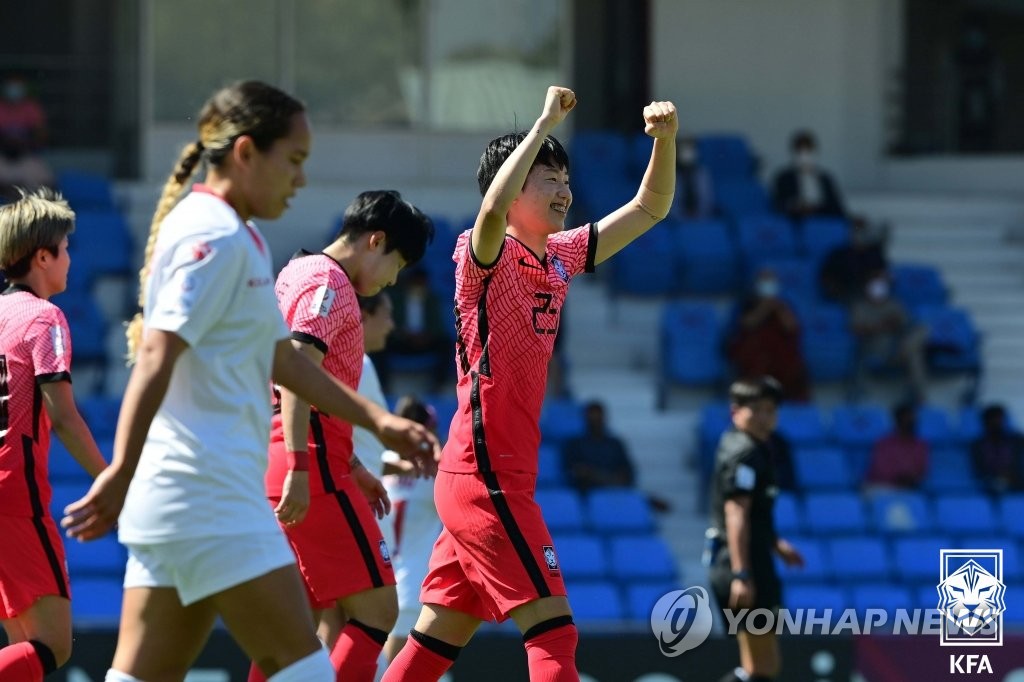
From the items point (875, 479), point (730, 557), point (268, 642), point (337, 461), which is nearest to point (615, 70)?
point (875, 479)

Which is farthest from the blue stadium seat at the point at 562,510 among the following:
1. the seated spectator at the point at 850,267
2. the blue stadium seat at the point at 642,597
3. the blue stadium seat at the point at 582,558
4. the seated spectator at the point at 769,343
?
the seated spectator at the point at 850,267

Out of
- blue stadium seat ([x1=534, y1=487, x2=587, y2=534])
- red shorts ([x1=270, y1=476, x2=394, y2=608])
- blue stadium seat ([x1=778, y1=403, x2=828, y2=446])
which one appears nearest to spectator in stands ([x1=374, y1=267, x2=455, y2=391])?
blue stadium seat ([x1=534, y1=487, x2=587, y2=534])

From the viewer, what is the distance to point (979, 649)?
7.96m

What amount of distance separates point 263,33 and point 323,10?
1.93 ft

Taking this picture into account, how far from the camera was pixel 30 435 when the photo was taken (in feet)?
16.7

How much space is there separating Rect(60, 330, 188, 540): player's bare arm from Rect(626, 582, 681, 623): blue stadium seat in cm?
730

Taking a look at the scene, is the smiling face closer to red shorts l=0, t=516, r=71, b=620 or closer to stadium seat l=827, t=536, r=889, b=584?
red shorts l=0, t=516, r=71, b=620

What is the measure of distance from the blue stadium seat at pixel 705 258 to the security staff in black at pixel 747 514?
6225 mm

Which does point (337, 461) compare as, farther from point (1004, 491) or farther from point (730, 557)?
point (1004, 491)

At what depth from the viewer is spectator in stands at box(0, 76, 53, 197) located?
1388 cm

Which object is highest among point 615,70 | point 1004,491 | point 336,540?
point 615,70

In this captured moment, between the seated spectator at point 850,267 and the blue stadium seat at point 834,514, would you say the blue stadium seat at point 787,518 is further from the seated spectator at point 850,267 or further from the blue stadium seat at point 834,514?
the seated spectator at point 850,267

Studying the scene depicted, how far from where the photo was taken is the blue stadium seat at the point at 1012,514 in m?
12.2

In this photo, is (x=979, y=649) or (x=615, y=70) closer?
(x=979, y=649)
